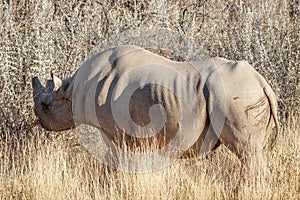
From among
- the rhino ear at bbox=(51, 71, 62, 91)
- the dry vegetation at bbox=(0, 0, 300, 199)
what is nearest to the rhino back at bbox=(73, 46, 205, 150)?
the rhino ear at bbox=(51, 71, 62, 91)

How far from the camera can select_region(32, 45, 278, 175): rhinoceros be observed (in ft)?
20.5

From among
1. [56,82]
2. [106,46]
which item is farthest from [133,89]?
[106,46]

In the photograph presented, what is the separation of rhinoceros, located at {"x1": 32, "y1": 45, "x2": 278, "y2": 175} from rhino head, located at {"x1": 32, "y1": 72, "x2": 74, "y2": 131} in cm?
31

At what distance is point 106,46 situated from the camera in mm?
9148

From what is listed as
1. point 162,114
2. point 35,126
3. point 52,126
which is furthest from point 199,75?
point 35,126

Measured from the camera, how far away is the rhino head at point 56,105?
7.20 m

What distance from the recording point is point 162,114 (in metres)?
6.41

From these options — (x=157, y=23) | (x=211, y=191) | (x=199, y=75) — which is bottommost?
(x=211, y=191)

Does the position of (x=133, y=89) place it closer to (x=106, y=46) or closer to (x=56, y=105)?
(x=56, y=105)

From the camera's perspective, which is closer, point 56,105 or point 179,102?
point 179,102

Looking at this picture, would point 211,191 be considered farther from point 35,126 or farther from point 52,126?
point 35,126

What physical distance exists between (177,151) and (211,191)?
61 cm

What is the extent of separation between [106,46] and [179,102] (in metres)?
3.00

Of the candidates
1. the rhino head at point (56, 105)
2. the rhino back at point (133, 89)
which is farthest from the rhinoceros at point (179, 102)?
the rhino head at point (56, 105)
